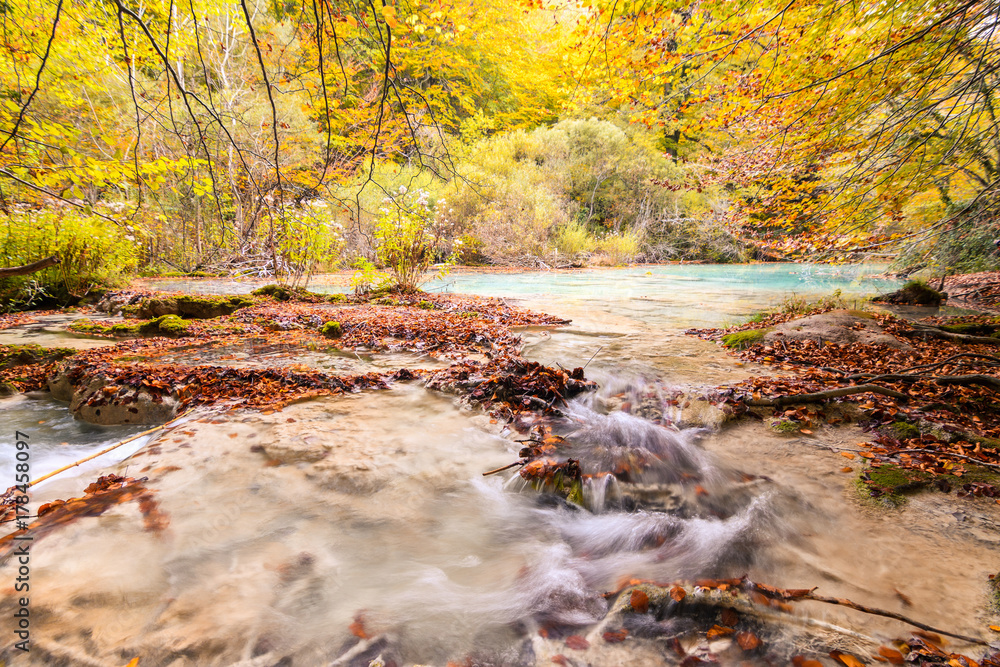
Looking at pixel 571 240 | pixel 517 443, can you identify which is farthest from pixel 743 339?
pixel 571 240

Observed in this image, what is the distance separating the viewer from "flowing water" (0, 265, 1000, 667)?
1504mm

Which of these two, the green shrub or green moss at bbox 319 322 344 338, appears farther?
the green shrub

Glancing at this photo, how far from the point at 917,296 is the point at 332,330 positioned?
12417mm

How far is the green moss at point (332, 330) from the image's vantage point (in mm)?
5895

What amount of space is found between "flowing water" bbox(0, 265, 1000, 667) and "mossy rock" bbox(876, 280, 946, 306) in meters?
9.03

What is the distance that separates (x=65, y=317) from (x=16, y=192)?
173 inches

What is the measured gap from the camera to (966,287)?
31.3ft

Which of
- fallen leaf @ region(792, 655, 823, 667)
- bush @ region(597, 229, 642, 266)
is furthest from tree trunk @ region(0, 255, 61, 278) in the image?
bush @ region(597, 229, 642, 266)

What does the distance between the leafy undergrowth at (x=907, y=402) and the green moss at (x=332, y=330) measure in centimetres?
506

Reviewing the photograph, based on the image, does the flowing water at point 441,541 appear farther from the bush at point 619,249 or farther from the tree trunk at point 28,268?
the bush at point 619,249

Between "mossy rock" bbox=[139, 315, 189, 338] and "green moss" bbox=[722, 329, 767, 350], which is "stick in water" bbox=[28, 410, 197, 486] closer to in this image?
"mossy rock" bbox=[139, 315, 189, 338]

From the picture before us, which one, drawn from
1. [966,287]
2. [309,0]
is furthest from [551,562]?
[966,287]

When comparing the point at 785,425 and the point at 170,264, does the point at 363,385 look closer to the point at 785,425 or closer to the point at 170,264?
the point at 785,425

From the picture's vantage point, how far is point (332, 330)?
591cm
